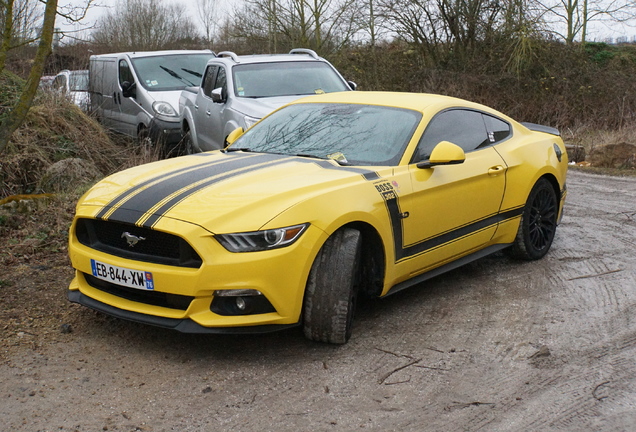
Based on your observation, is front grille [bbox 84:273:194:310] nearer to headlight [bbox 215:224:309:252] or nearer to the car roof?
headlight [bbox 215:224:309:252]

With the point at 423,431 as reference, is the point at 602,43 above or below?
above

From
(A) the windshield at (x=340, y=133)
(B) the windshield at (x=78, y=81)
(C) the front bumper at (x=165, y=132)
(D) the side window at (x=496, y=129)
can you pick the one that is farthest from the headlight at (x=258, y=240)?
(B) the windshield at (x=78, y=81)

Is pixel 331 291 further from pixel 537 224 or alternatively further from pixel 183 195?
pixel 537 224

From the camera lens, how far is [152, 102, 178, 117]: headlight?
454 inches

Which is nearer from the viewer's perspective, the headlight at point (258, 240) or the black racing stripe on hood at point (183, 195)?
the headlight at point (258, 240)

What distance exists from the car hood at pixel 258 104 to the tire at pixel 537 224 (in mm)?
3771

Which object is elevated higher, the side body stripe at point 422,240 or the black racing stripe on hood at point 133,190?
the black racing stripe on hood at point 133,190

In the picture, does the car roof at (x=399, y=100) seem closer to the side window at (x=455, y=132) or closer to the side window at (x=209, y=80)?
the side window at (x=455, y=132)

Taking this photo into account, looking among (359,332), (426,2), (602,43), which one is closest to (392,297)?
(359,332)

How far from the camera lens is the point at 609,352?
4352mm

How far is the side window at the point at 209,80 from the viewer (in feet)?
34.8

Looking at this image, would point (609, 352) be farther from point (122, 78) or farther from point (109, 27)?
point (109, 27)

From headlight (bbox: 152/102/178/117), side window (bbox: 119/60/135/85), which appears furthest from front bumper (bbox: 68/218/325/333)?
side window (bbox: 119/60/135/85)

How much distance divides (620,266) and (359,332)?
2730 mm
